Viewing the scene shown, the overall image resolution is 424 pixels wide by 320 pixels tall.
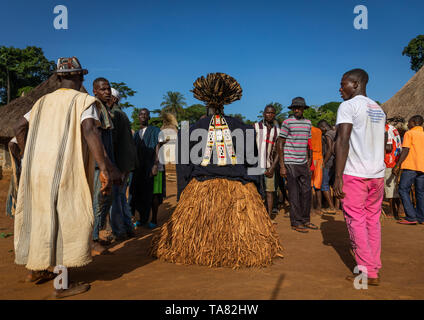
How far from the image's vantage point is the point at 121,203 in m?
5.06

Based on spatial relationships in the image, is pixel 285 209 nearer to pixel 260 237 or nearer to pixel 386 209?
pixel 386 209

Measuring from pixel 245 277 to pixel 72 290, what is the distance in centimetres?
155

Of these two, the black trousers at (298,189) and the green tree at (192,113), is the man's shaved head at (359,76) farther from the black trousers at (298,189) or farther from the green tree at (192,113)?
the green tree at (192,113)

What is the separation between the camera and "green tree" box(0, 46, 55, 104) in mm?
34281

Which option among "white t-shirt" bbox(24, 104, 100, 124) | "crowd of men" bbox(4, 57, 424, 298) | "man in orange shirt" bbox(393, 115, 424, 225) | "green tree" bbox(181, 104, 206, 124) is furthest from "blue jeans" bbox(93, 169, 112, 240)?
"green tree" bbox(181, 104, 206, 124)

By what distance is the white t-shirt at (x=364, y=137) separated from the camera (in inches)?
117

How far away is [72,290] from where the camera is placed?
253 cm

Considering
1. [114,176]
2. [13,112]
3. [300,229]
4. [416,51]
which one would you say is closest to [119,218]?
[114,176]

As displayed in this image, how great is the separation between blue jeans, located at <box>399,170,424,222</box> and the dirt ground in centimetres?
137

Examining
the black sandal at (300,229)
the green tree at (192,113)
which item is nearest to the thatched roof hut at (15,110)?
the black sandal at (300,229)

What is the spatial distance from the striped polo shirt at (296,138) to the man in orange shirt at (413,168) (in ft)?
6.62

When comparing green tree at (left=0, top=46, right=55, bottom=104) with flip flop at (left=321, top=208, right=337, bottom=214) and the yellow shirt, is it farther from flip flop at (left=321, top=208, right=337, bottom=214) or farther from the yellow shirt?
the yellow shirt

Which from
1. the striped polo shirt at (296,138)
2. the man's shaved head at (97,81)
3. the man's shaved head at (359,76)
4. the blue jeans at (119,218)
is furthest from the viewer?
the striped polo shirt at (296,138)
